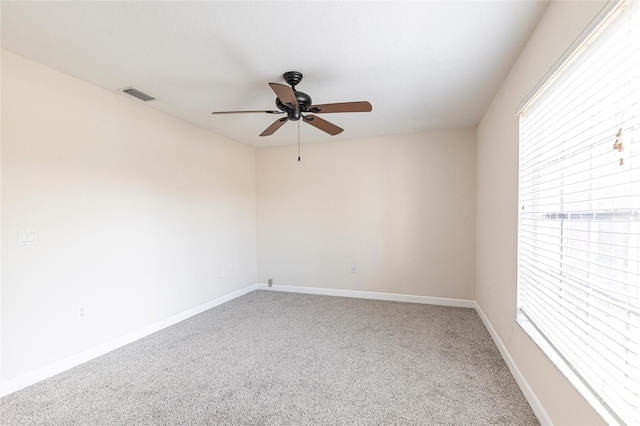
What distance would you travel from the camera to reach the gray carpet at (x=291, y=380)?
A: 1810 millimetres

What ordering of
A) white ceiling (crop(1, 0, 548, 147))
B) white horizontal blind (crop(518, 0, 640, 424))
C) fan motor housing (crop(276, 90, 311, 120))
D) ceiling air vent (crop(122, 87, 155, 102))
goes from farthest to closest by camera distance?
ceiling air vent (crop(122, 87, 155, 102)), fan motor housing (crop(276, 90, 311, 120)), white ceiling (crop(1, 0, 548, 147)), white horizontal blind (crop(518, 0, 640, 424))

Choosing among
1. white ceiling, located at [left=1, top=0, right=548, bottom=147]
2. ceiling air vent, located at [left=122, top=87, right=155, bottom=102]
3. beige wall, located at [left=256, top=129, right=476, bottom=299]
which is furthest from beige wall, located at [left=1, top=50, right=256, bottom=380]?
beige wall, located at [left=256, top=129, right=476, bottom=299]

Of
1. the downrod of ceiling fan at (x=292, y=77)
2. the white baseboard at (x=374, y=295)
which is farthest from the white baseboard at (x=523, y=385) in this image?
the downrod of ceiling fan at (x=292, y=77)

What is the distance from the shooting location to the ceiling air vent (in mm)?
2679

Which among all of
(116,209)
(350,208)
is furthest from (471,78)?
(116,209)

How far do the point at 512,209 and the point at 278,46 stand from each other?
7.13 ft

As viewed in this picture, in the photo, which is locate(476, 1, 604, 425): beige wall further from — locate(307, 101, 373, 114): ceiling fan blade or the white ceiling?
locate(307, 101, 373, 114): ceiling fan blade

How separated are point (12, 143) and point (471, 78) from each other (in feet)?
12.1

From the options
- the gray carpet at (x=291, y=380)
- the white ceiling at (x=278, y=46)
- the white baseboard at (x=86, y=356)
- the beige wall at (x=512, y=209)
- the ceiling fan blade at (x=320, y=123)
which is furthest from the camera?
the ceiling fan blade at (x=320, y=123)

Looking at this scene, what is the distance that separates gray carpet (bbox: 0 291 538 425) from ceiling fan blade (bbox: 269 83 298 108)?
214cm

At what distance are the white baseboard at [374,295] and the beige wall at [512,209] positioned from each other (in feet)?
1.08

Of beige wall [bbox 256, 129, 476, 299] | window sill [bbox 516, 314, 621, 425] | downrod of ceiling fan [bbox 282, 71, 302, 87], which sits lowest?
window sill [bbox 516, 314, 621, 425]

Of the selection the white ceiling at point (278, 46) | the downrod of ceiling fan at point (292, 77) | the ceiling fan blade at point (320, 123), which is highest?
the white ceiling at point (278, 46)

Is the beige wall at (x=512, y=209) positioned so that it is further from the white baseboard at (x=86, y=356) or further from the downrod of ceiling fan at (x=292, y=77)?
the white baseboard at (x=86, y=356)
